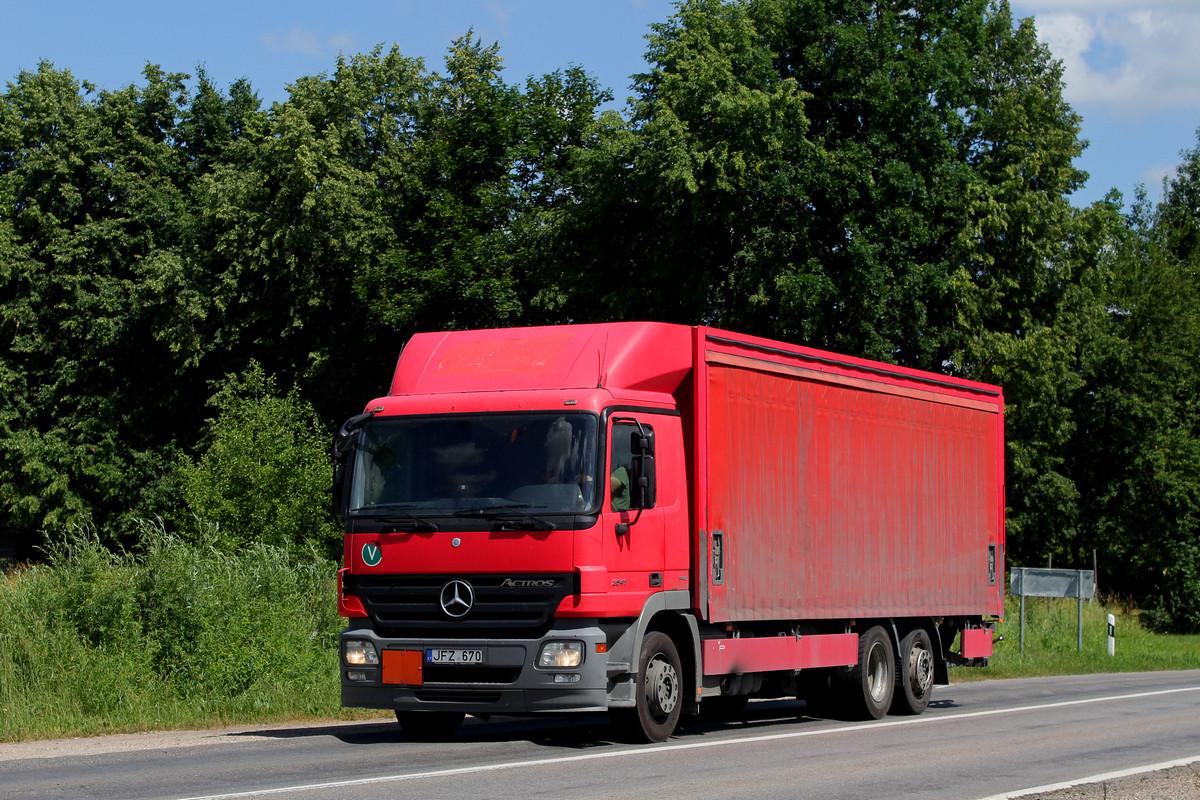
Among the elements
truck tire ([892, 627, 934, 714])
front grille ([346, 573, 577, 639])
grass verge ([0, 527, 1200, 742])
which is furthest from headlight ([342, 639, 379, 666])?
truck tire ([892, 627, 934, 714])

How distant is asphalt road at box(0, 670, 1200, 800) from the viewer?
8.48 metres

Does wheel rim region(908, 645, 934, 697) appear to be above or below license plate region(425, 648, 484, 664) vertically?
below

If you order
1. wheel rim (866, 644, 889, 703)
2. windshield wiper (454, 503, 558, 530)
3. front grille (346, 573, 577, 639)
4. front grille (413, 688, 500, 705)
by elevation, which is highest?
windshield wiper (454, 503, 558, 530)

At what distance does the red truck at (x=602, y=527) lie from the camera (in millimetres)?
10484

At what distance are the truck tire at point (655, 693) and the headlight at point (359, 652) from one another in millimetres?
2117

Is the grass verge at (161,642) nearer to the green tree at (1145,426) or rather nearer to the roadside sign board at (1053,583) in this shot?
the roadside sign board at (1053,583)

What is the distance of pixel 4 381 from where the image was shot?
42406 mm

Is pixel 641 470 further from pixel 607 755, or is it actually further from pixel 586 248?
pixel 586 248

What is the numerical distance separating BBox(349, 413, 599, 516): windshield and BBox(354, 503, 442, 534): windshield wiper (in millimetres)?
11

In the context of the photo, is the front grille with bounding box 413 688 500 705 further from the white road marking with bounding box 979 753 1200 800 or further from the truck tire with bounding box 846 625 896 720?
the truck tire with bounding box 846 625 896 720

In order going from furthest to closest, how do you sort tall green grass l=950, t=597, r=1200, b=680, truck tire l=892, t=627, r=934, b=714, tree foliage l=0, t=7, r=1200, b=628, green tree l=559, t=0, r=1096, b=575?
1. tree foliage l=0, t=7, r=1200, b=628
2. green tree l=559, t=0, r=1096, b=575
3. tall green grass l=950, t=597, r=1200, b=680
4. truck tire l=892, t=627, r=934, b=714

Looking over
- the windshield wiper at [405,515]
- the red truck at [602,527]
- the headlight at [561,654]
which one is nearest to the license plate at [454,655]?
the red truck at [602,527]

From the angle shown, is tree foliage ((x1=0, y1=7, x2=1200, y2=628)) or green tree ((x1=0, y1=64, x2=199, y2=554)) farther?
green tree ((x1=0, y1=64, x2=199, y2=554))

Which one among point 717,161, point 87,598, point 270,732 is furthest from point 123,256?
point 270,732
